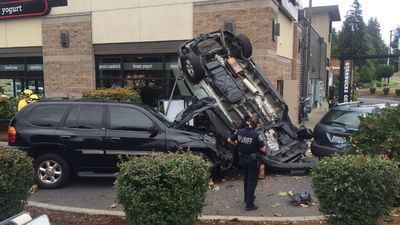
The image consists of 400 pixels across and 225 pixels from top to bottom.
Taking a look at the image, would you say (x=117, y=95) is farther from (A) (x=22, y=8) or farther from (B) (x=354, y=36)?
(B) (x=354, y=36)

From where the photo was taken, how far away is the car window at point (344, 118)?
9.48 meters

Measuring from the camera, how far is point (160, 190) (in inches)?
175

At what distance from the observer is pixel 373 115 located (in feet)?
22.6

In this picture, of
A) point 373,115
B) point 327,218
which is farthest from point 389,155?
point 327,218

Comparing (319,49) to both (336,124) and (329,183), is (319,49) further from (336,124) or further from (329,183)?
(329,183)

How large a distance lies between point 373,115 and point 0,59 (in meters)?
17.2

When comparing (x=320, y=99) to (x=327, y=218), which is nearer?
(x=327, y=218)

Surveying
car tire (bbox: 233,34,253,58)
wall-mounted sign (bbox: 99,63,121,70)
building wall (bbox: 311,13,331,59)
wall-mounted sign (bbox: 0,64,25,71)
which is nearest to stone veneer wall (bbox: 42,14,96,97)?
wall-mounted sign (bbox: 99,63,121,70)

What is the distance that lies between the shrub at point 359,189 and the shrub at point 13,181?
3.38 m

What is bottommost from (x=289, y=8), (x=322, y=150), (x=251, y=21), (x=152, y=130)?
(x=322, y=150)

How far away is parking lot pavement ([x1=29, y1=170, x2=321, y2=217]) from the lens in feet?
21.3

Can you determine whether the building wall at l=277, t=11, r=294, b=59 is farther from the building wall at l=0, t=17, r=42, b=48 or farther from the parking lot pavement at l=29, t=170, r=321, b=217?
the building wall at l=0, t=17, r=42, b=48

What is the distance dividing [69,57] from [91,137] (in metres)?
9.55

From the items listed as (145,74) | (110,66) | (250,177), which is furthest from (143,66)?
(250,177)
